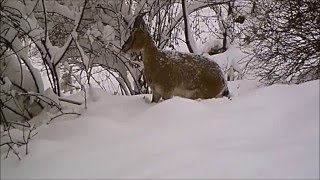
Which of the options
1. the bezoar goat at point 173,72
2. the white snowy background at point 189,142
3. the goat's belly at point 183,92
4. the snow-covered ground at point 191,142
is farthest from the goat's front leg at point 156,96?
the snow-covered ground at point 191,142

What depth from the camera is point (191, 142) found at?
2879 mm

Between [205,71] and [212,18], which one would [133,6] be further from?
[212,18]

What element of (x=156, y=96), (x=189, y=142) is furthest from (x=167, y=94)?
(x=189, y=142)

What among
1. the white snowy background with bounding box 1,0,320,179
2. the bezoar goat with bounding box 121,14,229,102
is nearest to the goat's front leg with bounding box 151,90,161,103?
the bezoar goat with bounding box 121,14,229,102

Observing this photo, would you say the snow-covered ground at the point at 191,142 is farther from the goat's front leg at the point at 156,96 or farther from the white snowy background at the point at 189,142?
the goat's front leg at the point at 156,96

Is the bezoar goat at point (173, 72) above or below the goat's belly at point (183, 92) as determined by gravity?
above

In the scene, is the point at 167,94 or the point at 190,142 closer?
the point at 190,142

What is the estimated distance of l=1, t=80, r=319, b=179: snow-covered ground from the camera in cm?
250

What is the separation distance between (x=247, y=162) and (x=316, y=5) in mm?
3904

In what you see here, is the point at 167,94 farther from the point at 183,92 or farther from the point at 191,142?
the point at 191,142

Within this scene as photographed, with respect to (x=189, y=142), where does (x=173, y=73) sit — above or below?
above

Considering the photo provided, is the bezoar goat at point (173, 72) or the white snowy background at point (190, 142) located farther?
the bezoar goat at point (173, 72)

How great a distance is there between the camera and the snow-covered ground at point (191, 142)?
8.20ft

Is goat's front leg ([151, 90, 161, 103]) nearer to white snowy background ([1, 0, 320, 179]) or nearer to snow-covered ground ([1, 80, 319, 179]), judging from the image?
white snowy background ([1, 0, 320, 179])
